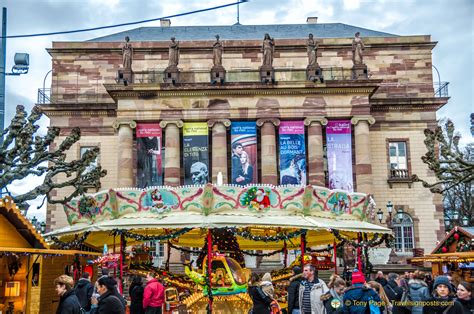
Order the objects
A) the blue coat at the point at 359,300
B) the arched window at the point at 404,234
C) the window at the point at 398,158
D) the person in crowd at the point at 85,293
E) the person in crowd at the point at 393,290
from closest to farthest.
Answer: the blue coat at the point at 359,300 < the person in crowd at the point at 85,293 < the person in crowd at the point at 393,290 < the arched window at the point at 404,234 < the window at the point at 398,158

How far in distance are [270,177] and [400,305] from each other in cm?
2279

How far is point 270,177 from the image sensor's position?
113 ft

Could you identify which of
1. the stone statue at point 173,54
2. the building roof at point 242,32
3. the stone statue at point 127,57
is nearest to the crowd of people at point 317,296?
the stone statue at point 173,54

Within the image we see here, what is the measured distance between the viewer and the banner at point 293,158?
3359cm

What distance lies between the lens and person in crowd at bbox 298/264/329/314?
1078cm

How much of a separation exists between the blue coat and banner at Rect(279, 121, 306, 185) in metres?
25.0

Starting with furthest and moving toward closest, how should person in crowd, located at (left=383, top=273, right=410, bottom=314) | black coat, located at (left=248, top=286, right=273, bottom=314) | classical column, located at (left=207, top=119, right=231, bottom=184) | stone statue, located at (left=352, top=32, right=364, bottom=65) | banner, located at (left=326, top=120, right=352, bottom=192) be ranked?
stone statue, located at (left=352, top=32, right=364, bottom=65), classical column, located at (left=207, top=119, right=231, bottom=184), banner, located at (left=326, top=120, right=352, bottom=192), person in crowd, located at (left=383, top=273, right=410, bottom=314), black coat, located at (left=248, top=286, right=273, bottom=314)

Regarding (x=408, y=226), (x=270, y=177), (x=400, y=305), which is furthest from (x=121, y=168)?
(x=400, y=305)

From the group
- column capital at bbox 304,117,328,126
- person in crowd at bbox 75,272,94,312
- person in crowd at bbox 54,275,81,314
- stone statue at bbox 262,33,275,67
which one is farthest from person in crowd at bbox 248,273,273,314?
stone statue at bbox 262,33,275,67

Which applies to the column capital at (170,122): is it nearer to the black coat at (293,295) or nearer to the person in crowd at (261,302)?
the black coat at (293,295)

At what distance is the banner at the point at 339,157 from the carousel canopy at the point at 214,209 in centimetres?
1865

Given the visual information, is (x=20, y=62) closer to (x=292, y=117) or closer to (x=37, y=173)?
(x=37, y=173)

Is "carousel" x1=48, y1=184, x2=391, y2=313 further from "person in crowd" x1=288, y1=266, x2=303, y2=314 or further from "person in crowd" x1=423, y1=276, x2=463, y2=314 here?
"person in crowd" x1=423, y1=276, x2=463, y2=314

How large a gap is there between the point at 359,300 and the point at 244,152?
25.7 metres
